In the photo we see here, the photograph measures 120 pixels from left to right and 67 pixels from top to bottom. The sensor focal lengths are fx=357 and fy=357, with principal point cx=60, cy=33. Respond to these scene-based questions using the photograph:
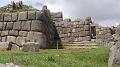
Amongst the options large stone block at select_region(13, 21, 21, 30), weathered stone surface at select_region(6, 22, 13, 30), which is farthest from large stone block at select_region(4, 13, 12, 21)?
large stone block at select_region(13, 21, 21, 30)

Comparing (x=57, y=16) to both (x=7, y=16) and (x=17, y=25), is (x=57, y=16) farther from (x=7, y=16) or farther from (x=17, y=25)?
(x=17, y=25)

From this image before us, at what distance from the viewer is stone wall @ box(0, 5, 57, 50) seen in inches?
1387

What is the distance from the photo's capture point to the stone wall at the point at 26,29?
35.2 metres

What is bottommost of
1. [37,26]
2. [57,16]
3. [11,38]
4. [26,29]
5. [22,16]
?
[11,38]

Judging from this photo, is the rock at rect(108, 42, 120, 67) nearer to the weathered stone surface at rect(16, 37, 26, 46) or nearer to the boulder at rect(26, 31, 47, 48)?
the boulder at rect(26, 31, 47, 48)

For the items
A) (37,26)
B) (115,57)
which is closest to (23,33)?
(37,26)

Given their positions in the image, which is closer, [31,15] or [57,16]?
[31,15]

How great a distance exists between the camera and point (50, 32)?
127ft

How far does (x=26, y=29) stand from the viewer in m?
36.1

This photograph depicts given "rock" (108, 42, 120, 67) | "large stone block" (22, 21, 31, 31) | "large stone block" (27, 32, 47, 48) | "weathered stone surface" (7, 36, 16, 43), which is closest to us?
"rock" (108, 42, 120, 67)

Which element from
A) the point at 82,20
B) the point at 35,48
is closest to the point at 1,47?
the point at 35,48

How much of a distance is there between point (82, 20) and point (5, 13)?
1047 centimetres

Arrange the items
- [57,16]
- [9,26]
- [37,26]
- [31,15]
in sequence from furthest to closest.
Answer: [57,16]
[9,26]
[31,15]
[37,26]

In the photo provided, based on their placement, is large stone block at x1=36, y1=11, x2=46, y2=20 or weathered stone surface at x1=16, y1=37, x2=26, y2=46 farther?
weathered stone surface at x1=16, y1=37, x2=26, y2=46
